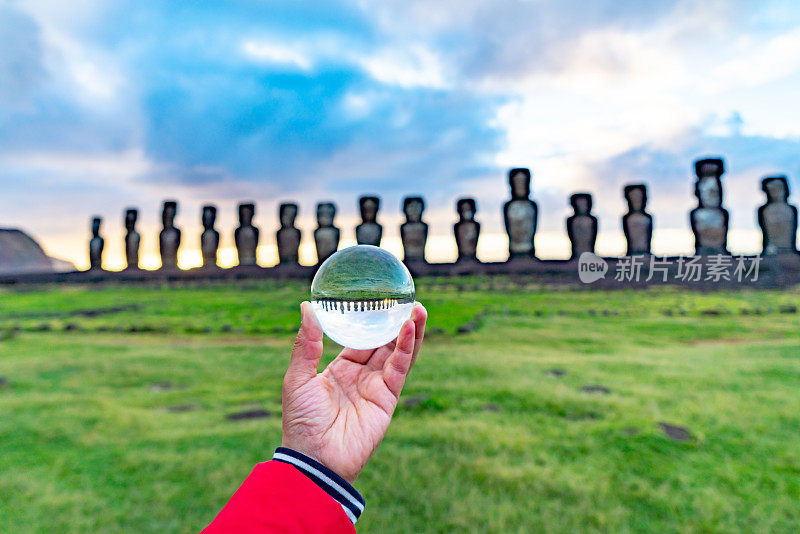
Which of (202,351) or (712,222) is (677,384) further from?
(712,222)

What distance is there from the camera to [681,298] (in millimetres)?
14109

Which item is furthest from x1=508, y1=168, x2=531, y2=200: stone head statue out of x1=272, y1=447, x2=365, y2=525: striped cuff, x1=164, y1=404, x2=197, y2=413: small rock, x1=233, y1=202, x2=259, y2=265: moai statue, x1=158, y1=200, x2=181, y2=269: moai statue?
x1=272, y1=447, x2=365, y2=525: striped cuff

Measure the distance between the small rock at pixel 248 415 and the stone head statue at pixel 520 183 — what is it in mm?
17943

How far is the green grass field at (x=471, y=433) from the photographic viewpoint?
3264mm

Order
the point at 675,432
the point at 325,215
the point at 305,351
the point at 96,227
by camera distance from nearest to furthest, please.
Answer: the point at 305,351 → the point at 675,432 → the point at 325,215 → the point at 96,227

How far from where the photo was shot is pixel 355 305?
7.31 feet

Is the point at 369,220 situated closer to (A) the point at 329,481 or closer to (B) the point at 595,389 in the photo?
(B) the point at 595,389

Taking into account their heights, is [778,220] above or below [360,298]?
above

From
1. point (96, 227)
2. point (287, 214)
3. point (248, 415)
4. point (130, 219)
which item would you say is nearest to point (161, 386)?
point (248, 415)

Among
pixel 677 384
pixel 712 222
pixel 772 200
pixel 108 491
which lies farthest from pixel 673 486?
pixel 772 200

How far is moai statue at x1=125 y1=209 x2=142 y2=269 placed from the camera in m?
26.8

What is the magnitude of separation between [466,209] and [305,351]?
20.8 meters

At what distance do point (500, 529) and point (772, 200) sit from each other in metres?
22.1

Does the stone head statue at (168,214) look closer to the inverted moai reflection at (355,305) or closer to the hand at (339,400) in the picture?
the inverted moai reflection at (355,305)
